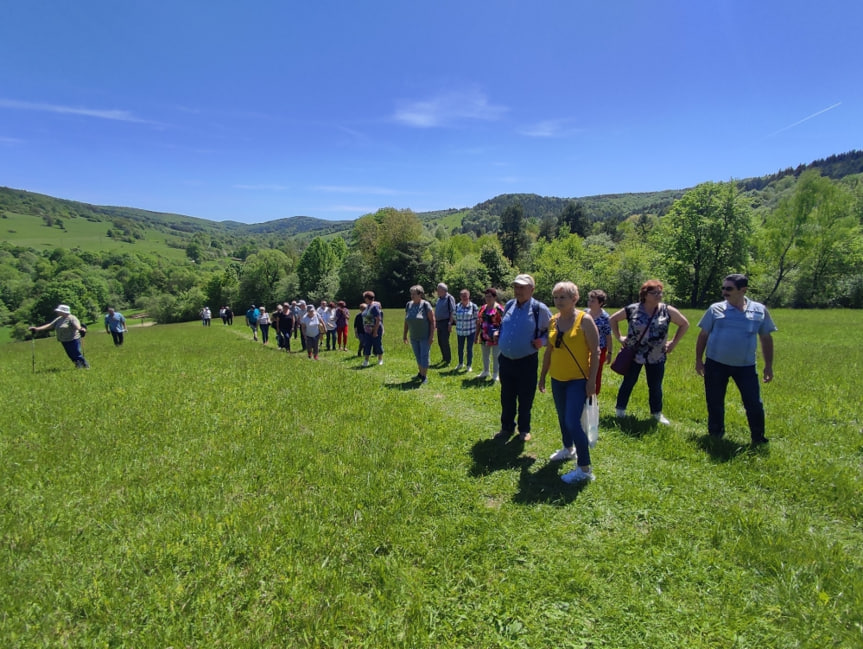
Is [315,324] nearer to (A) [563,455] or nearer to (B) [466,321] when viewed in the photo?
(B) [466,321]

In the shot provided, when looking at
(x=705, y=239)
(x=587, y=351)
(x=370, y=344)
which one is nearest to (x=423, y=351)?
(x=370, y=344)

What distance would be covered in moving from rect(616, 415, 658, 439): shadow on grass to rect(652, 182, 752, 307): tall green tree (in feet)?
161

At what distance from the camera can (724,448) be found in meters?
5.61

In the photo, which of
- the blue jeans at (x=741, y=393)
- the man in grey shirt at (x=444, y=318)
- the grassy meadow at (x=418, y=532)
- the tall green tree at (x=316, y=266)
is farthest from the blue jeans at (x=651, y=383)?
the tall green tree at (x=316, y=266)

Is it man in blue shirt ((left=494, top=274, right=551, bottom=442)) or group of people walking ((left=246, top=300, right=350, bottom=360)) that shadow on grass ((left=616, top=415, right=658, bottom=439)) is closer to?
man in blue shirt ((left=494, top=274, right=551, bottom=442))

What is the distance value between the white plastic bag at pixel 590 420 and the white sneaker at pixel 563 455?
2.07 feet

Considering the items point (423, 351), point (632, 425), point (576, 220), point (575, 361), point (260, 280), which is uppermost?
point (576, 220)

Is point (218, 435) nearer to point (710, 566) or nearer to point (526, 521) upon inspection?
point (526, 521)

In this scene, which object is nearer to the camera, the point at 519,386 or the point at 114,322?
the point at 519,386

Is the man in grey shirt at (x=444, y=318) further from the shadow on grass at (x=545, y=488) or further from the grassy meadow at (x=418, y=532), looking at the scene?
the shadow on grass at (x=545, y=488)

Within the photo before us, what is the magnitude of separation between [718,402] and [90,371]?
15547 mm

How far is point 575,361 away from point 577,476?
1463mm

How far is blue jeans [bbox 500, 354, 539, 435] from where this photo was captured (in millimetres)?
5734

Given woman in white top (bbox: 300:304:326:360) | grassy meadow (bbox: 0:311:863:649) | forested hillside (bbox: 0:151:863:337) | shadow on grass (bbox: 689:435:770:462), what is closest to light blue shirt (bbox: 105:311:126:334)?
woman in white top (bbox: 300:304:326:360)
